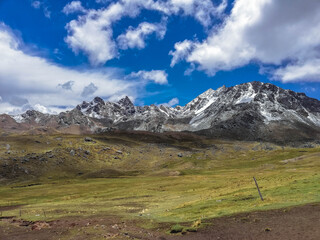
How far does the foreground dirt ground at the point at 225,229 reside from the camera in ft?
83.9

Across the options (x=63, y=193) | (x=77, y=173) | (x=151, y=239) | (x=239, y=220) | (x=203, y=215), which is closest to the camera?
(x=151, y=239)

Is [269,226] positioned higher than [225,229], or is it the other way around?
[269,226]

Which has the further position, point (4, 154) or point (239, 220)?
point (4, 154)

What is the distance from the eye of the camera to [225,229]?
1130 inches

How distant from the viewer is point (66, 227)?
1480 inches

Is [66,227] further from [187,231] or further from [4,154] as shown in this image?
[4,154]

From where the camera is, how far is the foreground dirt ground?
83.9 feet

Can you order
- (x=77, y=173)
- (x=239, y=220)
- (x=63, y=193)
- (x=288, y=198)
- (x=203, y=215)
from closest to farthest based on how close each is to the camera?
(x=239, y=220) < (x=203, y=215) < (x=288, y=198) < (x=63, y=193) < (x=77, y=173)

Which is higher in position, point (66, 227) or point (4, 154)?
point (4, 154)

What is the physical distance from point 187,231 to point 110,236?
8446mm

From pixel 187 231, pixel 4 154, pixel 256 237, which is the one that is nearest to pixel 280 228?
pixel 256 237

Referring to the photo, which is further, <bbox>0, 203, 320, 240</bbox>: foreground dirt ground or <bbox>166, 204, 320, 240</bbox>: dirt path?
<bbox>0, 203, 320, 240</bbox>: foreground dirt ground

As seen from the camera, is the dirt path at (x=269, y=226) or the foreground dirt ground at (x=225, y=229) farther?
the foreground dirt ground at (x=225, y=229)

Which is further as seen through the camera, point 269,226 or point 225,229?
point 225,229
